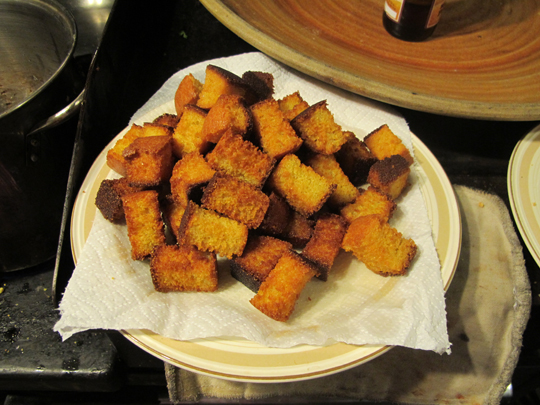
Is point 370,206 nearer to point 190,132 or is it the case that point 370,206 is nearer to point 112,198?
point 190,132

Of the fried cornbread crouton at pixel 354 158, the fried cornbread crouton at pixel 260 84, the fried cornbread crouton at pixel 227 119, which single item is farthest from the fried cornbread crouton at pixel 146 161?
the fried cornbread crouton at pixel 354 158

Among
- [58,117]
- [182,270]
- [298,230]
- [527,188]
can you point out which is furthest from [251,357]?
[527,188]

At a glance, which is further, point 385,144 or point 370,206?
point 385,144

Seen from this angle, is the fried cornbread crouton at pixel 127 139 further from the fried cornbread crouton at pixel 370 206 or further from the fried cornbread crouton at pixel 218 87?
the fried cornbread crouton at pixel 370 206

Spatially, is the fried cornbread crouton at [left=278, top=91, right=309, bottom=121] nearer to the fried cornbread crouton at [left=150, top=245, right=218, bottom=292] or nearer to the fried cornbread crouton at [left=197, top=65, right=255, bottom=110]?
the fried cornbread crouton at [left=197, top=65, right=255, bottom=110]

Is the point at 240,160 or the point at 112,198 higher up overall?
the point at 240,160
